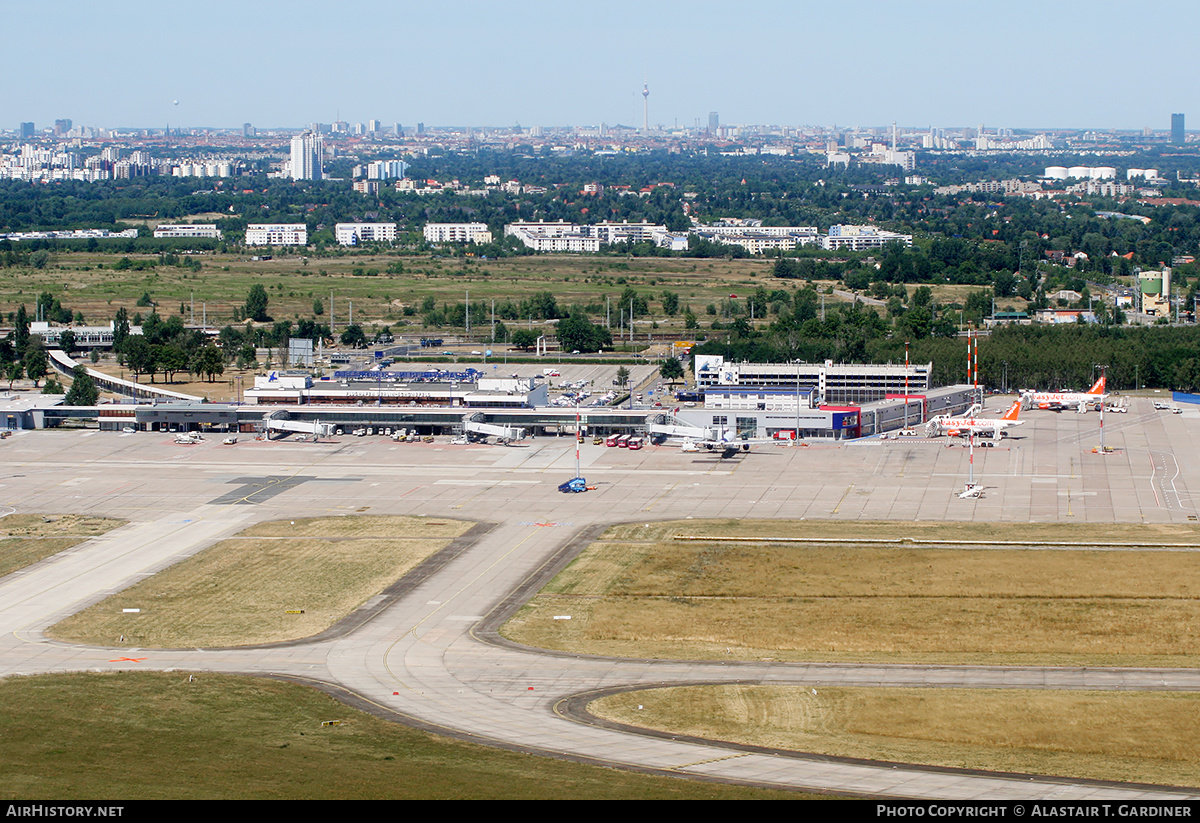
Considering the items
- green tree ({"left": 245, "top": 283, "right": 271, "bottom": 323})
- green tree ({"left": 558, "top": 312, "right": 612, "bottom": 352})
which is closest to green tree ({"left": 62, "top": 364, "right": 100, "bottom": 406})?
green tree ({"left": 558, "top": 312, "right": 612, "bottom": 352})

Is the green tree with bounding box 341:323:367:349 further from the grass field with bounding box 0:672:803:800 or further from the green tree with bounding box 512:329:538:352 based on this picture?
the grass field with bounding box 0:672:803:800

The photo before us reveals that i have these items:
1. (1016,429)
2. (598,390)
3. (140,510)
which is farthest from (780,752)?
(598,390)

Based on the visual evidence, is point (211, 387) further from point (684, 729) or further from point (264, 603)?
point (684, 729)

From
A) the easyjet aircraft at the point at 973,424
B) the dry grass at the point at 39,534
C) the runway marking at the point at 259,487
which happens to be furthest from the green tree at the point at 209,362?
the easyjet aircraft at the point at 973,424

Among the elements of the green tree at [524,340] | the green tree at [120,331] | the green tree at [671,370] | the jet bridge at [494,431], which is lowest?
the jet bridge at [494,431]

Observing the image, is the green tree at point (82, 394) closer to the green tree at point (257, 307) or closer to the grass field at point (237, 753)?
the green tree at point (257, 307)
